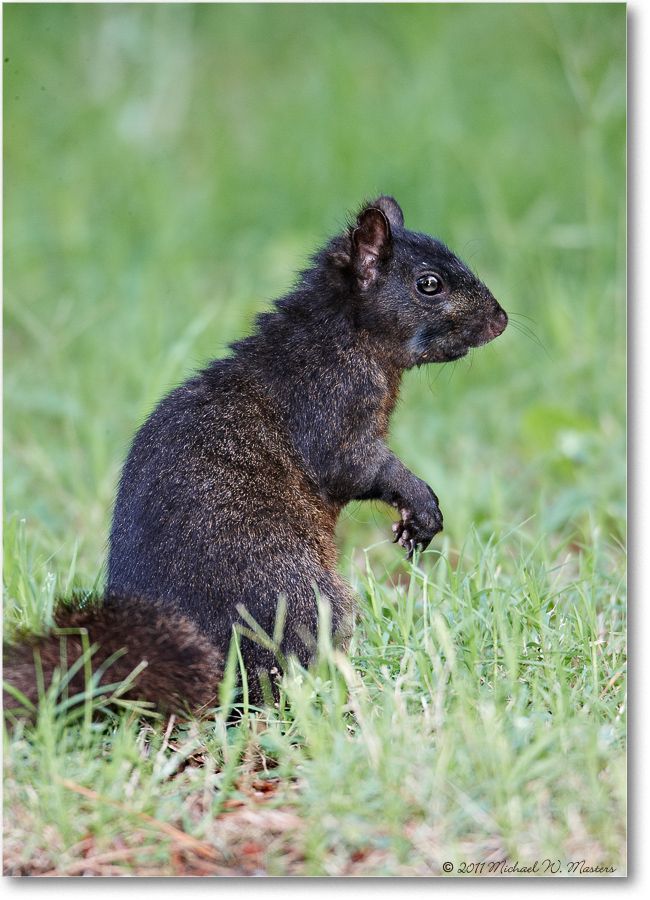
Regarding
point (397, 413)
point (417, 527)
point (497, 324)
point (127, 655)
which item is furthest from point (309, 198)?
point (127, 655)

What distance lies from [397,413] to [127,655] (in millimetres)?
3407

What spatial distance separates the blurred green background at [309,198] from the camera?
5535mm

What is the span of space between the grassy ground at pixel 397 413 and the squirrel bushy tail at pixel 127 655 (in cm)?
12

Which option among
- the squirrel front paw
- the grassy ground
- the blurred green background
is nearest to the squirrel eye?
the squirrel front paw

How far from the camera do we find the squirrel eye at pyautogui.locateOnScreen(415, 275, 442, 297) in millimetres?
3590

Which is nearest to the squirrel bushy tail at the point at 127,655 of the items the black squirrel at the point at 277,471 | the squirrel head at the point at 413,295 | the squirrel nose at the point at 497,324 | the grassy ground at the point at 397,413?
the black squirrel at the point at 277,471

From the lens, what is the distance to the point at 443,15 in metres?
7.03

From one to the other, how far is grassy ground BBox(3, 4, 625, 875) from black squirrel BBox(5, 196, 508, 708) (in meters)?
0.21

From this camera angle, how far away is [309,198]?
734 centimetres

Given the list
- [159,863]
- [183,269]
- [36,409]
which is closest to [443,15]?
[183,269]

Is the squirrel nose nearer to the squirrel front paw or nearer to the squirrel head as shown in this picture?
the squirrel head

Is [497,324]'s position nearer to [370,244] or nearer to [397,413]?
[370,244]

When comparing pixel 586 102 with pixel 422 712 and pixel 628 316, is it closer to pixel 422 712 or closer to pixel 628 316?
pixel 628 316

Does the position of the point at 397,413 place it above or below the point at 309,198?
Result: below
